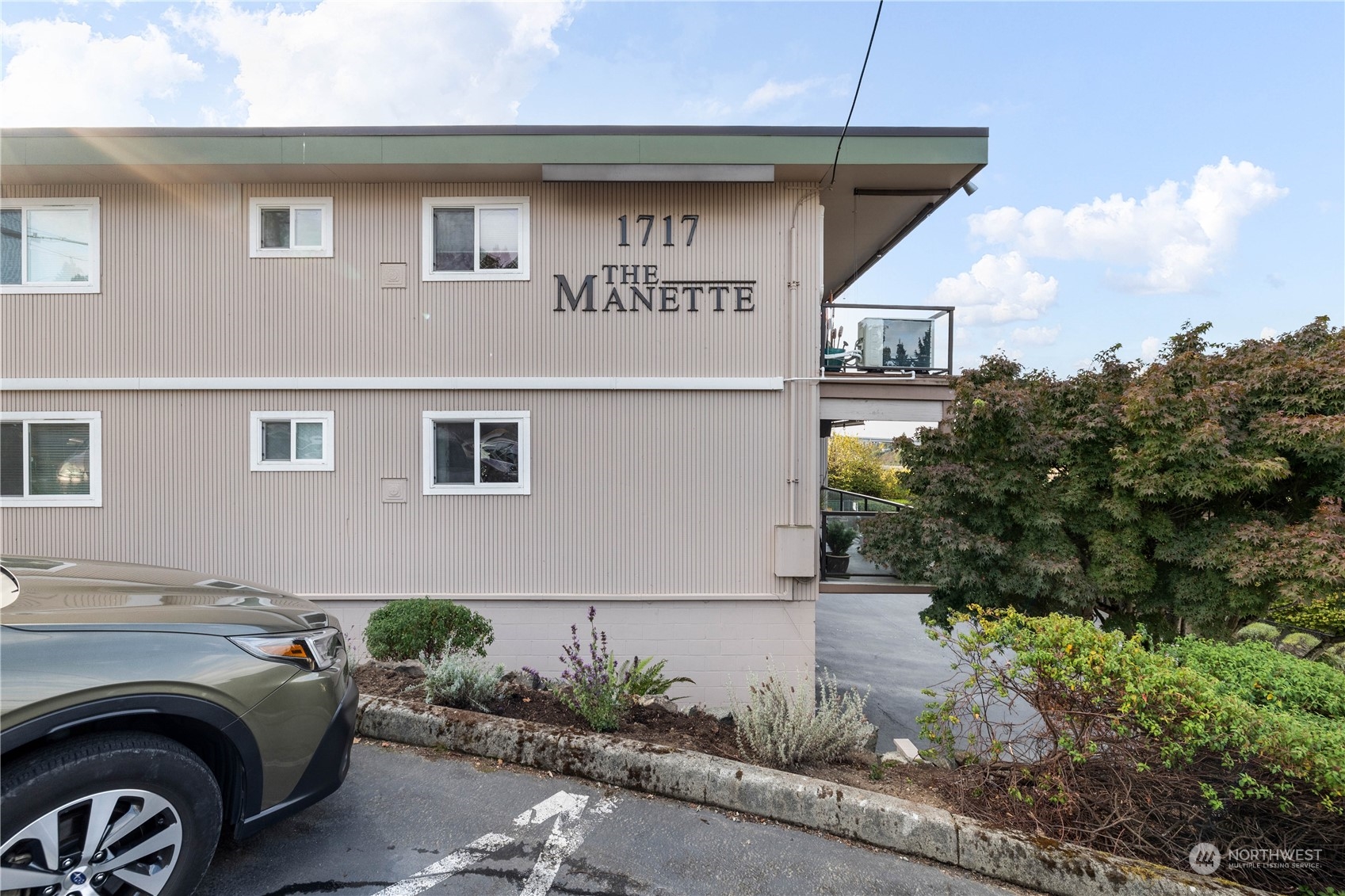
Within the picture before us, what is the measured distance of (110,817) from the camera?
2029mm

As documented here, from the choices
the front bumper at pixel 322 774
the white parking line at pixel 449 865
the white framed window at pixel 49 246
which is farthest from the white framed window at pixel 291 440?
the white parking line at pixel 449 865

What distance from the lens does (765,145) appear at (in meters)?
6.37

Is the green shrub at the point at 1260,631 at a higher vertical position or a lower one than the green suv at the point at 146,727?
lower

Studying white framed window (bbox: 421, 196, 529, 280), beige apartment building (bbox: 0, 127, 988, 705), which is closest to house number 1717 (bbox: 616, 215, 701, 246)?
beige apartment building (bbox: 0, 127, 988, 705)

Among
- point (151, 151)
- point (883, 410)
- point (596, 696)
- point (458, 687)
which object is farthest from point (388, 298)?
point (883, 410)

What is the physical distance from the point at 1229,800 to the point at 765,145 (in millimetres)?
6017

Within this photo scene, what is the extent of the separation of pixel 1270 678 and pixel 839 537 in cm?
498

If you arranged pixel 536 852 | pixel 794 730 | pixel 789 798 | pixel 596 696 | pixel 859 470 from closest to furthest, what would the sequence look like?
pixel 536 852
pixel 789 798
pixel 794 730
pixel 596 696
pixel 859 470

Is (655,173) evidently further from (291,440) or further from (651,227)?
(291,440)

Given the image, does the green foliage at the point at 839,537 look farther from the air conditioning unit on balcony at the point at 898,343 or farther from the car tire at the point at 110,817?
the car tire at the point at 110,817

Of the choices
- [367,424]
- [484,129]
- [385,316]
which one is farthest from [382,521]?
[484,129]

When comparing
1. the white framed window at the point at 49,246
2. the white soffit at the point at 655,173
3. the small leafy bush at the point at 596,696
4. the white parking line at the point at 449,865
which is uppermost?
the white soffit at the point at 655,173

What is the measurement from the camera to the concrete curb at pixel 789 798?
8.79ft

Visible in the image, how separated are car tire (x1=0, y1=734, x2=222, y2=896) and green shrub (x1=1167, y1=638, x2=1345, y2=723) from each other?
14.2 ft
